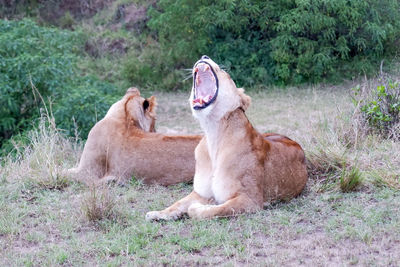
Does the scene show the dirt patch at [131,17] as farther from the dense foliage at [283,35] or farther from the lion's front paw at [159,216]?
the lion's front paw at [159,216]

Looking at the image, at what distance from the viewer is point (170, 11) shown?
46.2 feet

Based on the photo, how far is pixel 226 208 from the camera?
4855 mm

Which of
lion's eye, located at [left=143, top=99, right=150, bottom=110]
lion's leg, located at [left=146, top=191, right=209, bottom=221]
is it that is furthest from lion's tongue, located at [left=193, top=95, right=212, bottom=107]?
lion's eye, located at [left=143, top=99, right=150, bottom=110]

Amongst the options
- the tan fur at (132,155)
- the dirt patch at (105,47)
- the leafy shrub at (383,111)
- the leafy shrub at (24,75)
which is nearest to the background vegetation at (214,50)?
the leafy shrub at (24,75)

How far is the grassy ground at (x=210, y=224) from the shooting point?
4.20 metres

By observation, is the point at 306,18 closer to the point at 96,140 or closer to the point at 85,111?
the point at 85,111

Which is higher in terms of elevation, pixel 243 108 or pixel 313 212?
pixel 243 108

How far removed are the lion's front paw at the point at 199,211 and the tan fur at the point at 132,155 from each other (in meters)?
Answer: 1.27

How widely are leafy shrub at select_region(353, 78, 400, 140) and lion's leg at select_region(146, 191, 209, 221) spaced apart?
289 centimetres

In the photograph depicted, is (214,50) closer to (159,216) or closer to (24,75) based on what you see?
(24,75)

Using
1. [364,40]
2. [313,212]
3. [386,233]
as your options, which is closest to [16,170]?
[313,212]

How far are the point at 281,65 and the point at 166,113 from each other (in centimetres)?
282

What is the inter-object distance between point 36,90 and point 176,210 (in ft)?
17.9

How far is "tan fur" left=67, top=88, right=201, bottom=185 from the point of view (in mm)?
6266
